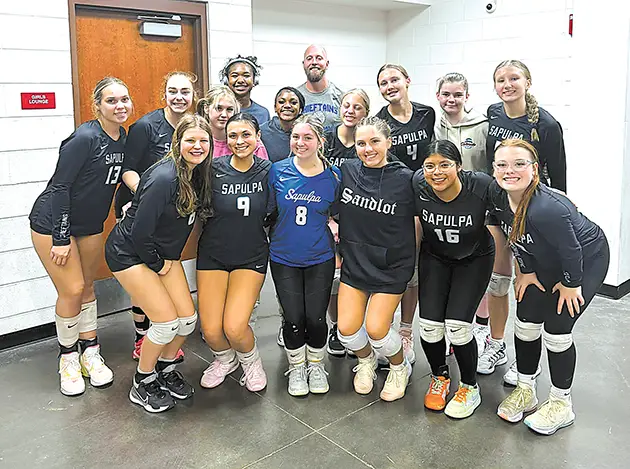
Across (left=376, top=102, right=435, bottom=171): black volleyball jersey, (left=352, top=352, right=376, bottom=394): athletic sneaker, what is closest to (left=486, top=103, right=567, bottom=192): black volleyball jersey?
(left=376, top=102, right=435, bottom=171): black volleyball jersey

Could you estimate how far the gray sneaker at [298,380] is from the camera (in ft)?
10.3

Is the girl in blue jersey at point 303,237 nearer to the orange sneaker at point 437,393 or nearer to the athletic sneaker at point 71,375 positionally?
the orange sneaker at point 437,393

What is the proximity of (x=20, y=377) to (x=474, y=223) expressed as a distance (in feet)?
8.39

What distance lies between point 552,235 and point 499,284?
83 cm

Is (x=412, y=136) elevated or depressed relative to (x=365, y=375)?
elevated

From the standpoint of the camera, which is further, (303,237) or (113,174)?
(113,174)

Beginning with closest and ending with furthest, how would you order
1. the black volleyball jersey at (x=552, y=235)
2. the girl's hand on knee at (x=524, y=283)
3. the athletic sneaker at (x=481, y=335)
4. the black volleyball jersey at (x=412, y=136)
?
the black volleyball jersey at (x=552, y=235), the girl's hand on knee at (x=524, y=283), the black volleyball jersey at (x=412, y=136), the athletic sneaker at (x=481, y=335)

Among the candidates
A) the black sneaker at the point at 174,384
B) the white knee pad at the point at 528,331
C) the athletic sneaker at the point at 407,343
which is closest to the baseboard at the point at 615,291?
the athletic sneaker at the point at 407,343

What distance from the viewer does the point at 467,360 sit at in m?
2.95

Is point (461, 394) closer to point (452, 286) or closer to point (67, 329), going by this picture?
point (452, 286)

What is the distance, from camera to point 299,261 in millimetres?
3055

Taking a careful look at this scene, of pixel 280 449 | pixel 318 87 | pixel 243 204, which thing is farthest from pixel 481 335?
pixel 318 87

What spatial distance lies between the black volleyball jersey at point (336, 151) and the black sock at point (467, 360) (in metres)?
1.11

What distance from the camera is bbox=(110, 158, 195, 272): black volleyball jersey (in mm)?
2789
